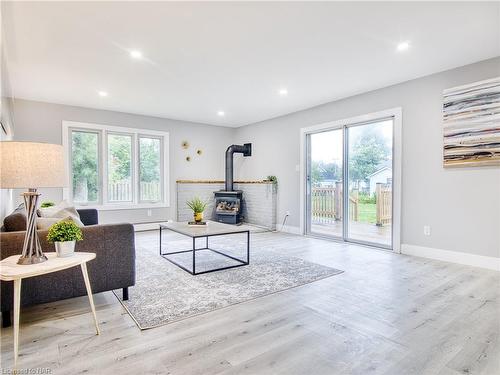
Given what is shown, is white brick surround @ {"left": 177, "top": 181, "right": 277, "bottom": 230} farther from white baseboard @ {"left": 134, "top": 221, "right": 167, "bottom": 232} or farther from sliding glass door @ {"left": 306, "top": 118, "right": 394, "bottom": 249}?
sliding glass door @ {"left": 306, "top": 118, "right": 394, "bottom": 249}

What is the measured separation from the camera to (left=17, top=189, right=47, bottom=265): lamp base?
70.4 inches

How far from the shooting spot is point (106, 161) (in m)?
5.75

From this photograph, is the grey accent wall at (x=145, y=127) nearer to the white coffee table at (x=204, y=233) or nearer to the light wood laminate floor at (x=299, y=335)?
the white coffee table at (x=204, y=233)

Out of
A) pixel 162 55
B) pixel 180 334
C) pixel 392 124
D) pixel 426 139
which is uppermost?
pixel 162 55

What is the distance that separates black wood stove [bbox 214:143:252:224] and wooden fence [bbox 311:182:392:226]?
1816 mm

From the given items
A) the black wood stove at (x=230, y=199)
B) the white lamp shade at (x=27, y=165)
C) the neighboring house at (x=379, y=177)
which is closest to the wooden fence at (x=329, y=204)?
the neighboring house at (x=379, y=177)

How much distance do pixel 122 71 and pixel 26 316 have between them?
289 cm

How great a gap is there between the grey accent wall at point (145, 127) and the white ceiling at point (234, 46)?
461 mm

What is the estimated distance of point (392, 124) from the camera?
4.29 metres

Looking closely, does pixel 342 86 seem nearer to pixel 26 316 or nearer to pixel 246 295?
pixel 246 295

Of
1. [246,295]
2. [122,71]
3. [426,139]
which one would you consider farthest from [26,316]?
[426,139]

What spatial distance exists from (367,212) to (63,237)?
13.9 ft

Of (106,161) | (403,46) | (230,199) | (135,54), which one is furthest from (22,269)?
(230,199)

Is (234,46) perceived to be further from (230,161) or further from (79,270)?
(230,161)
